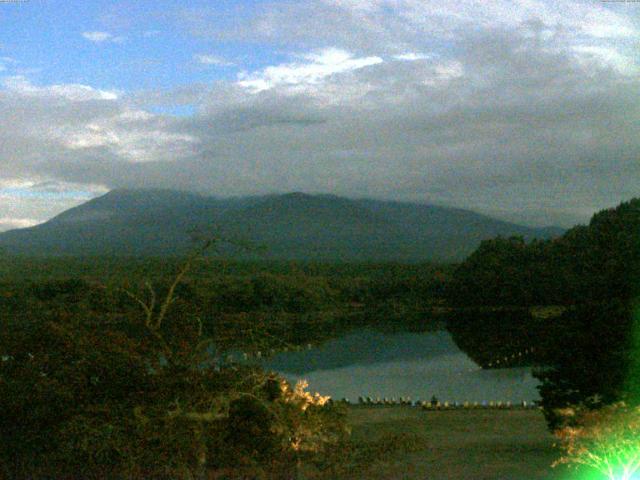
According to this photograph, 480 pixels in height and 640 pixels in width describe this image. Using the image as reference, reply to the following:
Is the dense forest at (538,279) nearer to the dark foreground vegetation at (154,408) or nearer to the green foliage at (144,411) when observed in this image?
the dark foreground vegetation at (154,408)

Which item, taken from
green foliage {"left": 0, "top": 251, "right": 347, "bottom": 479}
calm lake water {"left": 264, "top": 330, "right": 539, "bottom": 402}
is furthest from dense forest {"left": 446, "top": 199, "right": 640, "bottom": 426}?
green foliage {"left": 0, "top": 251, "right": 347, "bottom": 479}

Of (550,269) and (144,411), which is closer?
(144,411)

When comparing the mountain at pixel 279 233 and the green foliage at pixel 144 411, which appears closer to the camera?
the green foliage at pixel 144 411

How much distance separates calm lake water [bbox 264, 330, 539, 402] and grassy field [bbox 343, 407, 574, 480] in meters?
6.78

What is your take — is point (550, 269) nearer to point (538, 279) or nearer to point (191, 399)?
point (538, 279)

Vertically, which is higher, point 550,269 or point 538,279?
point 550,269

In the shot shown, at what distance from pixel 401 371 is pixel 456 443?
63.0 ft

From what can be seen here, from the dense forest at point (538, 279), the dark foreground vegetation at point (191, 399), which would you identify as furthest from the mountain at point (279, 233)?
the dark foreground vegetation at point (191, 399)

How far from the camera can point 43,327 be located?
30.3 feet

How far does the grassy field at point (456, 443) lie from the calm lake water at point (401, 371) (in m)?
6.78

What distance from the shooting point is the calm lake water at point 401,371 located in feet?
86.8

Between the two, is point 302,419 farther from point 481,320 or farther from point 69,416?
point 481,320

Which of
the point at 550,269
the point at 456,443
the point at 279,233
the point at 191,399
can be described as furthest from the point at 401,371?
the point at 279,233

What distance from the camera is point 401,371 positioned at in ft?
108
